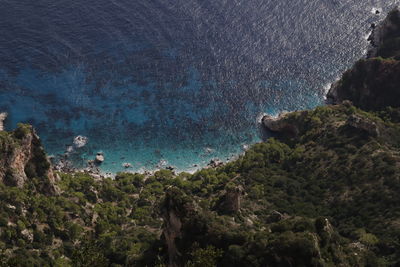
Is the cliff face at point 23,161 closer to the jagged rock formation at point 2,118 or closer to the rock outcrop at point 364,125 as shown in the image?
the jagged rock formation at point 2,118

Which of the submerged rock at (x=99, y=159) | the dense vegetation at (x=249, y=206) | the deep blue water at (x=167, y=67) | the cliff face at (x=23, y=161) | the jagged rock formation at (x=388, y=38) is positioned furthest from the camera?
the jagged rock formation at (x=388, y=38)

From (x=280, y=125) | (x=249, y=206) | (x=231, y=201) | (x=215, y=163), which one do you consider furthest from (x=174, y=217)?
(x=280, y=125)

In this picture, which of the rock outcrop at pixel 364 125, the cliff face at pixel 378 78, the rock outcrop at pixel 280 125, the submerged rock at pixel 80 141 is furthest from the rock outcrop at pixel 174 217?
the cliff face at pixel 378 78

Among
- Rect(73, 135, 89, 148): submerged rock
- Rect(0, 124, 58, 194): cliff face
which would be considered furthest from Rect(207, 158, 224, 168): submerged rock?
Rect(0, 124, 58, 194): cliff face

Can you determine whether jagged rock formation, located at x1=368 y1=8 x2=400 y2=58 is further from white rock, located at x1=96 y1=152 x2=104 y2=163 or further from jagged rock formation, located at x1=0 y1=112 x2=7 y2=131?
jagged rock formation, located at x1=0 y1=112 x2=7 y2=131

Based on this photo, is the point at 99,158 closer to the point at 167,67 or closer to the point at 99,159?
the point at 99,159
